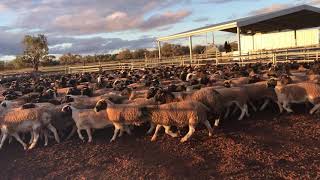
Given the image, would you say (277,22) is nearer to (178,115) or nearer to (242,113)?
(242,113)

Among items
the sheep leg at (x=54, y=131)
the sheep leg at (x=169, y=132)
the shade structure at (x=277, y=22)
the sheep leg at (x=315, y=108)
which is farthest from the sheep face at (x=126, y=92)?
the shade structure at (x=277, y=22)

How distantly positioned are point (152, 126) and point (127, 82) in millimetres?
7457

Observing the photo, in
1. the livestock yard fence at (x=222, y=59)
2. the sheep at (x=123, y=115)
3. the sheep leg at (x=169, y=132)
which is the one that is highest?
the livestock yard fence at (x=222, y=59)

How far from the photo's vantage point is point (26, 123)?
11.6 metres

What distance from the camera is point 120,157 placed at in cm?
983

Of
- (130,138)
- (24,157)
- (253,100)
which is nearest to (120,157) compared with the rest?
(130,138)

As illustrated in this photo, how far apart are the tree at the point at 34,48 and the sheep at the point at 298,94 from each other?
69.7 m

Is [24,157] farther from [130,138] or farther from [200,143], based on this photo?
[200,143]

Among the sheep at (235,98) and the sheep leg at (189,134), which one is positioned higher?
the sheep at (235,98)

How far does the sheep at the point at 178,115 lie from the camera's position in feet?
34.4

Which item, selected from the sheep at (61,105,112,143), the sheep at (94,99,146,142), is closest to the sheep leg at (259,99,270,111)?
the sheep at (94,99,146,142)

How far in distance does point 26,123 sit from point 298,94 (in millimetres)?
7314

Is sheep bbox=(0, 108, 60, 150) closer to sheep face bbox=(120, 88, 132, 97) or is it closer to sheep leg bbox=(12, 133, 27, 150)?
sheep leg bbox=(12, 133, 27, 150)

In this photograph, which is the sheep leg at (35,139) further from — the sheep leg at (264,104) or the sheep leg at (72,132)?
the sheep leg at (264,104)
